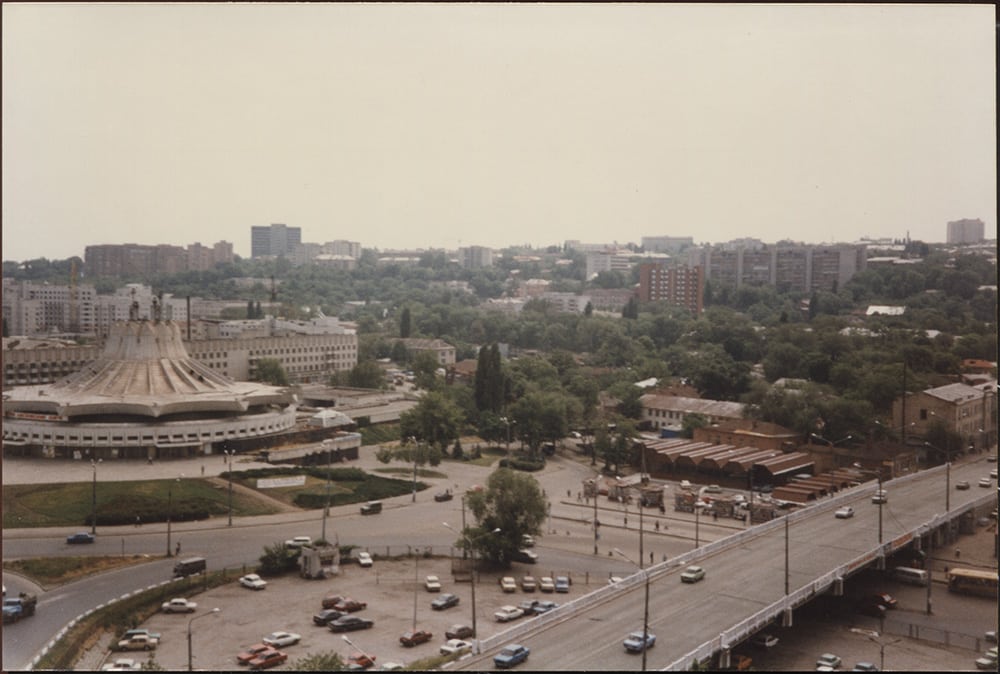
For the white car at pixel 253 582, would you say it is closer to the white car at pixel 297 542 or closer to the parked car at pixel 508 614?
the white car at pixel 297 542

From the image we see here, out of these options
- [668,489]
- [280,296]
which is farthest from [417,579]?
[280,296]

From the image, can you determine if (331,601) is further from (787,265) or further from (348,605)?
(787,265)

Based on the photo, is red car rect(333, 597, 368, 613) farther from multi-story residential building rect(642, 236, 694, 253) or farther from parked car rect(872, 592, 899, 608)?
multi-story residential building rect(642, 236, 694, 253)

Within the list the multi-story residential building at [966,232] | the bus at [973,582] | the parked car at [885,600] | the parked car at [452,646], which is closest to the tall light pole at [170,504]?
the parked car at [452,646]

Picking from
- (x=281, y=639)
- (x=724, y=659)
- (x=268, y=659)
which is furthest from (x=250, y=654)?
(x=724, y=659)

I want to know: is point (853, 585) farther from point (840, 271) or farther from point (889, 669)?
point (840, 271)

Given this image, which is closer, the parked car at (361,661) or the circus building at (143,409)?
the parked car at (361,661)
